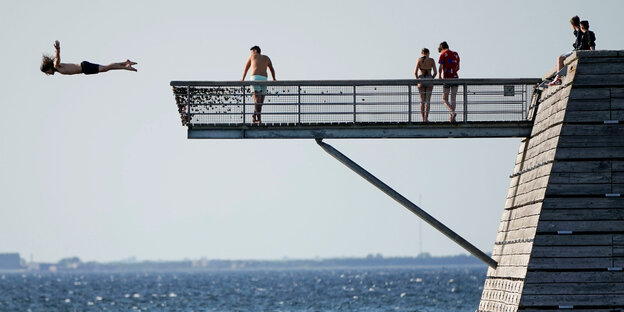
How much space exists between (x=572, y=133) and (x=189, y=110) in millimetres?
7403

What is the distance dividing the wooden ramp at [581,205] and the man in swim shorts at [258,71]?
5727 millimetres

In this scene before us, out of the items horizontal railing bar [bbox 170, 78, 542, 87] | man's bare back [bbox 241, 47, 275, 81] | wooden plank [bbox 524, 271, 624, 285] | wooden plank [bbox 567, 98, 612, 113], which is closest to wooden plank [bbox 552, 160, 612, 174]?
wooden plank [bbox 567, 98, 612, 113]

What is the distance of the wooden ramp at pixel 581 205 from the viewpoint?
2323cm

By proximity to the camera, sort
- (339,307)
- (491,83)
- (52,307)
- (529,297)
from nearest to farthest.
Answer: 1. (529,297)
2. (491,83)
3. (339,307)
4. (52,307)

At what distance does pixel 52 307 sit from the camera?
3044 inches

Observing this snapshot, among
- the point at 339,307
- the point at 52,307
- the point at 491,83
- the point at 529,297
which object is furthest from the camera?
the point at 52,307

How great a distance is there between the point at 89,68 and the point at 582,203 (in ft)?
29.1

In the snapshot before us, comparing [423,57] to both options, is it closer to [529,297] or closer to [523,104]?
[523,104]

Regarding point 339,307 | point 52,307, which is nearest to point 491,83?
point 339,307

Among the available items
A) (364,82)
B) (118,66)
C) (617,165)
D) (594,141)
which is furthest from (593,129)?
(118,66)

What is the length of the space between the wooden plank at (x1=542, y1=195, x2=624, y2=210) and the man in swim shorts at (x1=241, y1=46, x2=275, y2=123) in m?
→ 6.06

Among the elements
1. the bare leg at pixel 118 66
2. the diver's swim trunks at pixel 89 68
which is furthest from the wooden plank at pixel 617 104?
the diver's swim trunks at pixel 89 68

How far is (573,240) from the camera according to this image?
23312 millimetres

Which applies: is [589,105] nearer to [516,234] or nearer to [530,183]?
[530,183]
